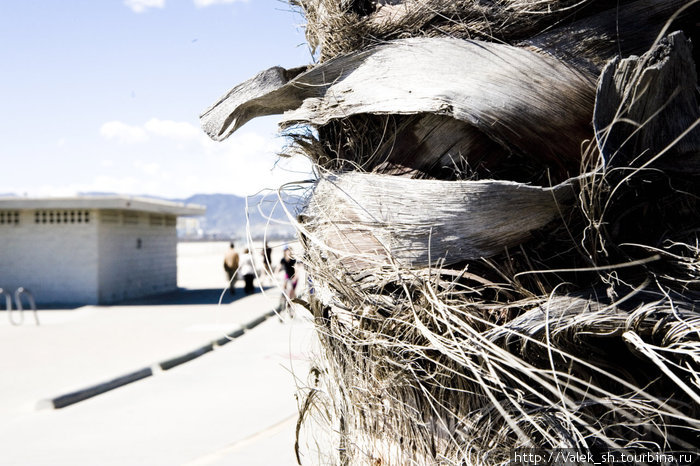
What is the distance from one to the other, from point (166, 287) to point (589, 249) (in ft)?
82.9

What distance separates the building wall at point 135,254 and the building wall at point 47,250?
65 centimetres

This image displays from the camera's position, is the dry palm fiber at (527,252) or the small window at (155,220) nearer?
the dry palm fiber at (527,252)

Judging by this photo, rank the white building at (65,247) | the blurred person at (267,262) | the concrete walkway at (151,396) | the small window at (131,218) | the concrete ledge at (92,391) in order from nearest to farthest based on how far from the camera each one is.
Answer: the blurred person at (267,262) < the concrete walkway at (151,396) < the concrete ledge at (92,391) < the white building at (65,247) < the small window at (131,218)

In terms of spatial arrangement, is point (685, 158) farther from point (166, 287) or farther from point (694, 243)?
point (166, 287)

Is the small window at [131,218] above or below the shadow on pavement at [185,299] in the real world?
above

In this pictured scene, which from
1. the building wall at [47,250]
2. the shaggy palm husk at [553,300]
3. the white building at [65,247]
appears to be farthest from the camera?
the building wall at [47,250]

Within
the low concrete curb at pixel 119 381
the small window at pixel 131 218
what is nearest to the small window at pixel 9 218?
the small window at pixel 131 218

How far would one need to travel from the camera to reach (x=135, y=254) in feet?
73.2

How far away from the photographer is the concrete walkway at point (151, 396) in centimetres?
593

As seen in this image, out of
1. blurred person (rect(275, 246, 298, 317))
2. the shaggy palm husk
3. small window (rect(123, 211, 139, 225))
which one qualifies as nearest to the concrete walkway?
blurred person (rect(275, 246, 298, 317))

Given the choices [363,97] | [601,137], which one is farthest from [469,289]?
[363,97]

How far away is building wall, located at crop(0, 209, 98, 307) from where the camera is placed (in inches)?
781

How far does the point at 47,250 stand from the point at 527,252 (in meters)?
21.5

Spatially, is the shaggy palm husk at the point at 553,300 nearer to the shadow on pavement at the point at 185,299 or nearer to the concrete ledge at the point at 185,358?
the concrete ledge at the point at 185,358
